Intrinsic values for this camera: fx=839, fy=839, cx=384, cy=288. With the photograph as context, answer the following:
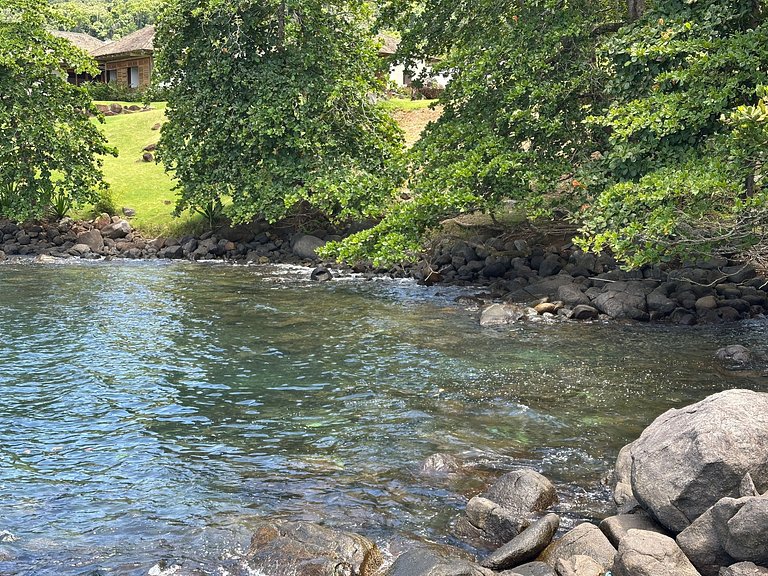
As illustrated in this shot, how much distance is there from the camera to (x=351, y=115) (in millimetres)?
32562

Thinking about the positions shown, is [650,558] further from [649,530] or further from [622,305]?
[622,305]

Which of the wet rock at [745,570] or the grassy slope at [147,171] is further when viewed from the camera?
the grassy slope at [147,171]

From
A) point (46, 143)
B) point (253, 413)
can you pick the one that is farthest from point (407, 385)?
point (46, 143)

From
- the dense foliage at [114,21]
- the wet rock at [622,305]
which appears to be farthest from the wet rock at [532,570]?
the dense foliage at [114,21]

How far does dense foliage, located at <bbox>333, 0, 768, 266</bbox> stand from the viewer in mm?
18011

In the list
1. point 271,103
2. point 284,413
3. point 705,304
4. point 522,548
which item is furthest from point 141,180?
point 522,548

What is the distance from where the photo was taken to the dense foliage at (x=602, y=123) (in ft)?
59.1

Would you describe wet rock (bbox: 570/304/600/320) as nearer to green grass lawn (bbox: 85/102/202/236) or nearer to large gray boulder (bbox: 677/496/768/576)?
large gray boulder (bbox: 677/496/768/576)

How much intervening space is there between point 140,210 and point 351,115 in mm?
12593

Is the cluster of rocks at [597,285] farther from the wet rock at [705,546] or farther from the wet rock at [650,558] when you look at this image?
the wet rock at [650,558]

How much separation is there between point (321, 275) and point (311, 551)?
20.5 metres

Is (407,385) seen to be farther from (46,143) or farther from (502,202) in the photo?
(46,143)

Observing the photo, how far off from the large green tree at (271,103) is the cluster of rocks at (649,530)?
862 inches

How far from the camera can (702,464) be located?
8531 mm
